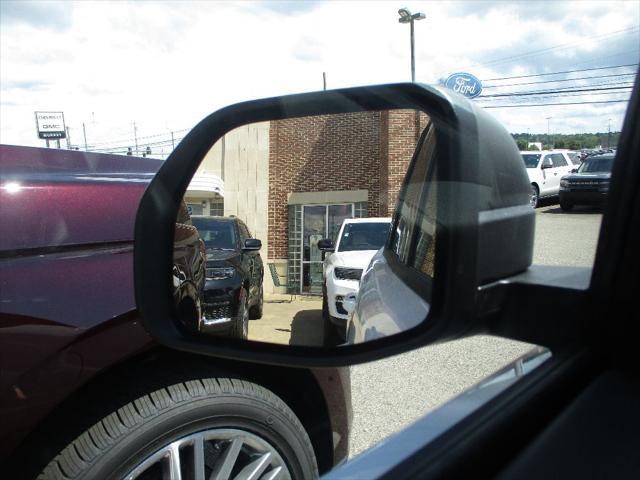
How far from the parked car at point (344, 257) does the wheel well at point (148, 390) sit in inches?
25.1

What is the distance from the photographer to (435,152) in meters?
1.25

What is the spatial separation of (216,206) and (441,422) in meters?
1.24

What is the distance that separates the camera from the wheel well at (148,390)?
213cm

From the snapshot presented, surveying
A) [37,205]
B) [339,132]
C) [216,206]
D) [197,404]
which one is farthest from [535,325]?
[37,205]

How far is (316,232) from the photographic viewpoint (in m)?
1.78

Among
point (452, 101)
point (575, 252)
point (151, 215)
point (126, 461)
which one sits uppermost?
point (452, 101)

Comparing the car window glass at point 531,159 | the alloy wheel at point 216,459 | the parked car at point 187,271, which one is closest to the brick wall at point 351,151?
the car window glass at point 531,159

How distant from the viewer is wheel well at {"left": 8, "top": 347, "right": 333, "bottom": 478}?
2.13 meters

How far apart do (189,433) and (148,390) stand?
0.78ft

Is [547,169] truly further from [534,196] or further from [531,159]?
[534,196]

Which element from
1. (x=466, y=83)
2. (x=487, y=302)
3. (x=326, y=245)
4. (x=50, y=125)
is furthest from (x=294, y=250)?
(x=50, y=125)

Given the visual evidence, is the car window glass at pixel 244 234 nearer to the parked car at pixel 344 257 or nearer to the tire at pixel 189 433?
the parked car at pixel 344 257

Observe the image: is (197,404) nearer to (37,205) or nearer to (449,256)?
(37,205)

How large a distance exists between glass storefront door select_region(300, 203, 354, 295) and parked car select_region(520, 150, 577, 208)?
601mm
